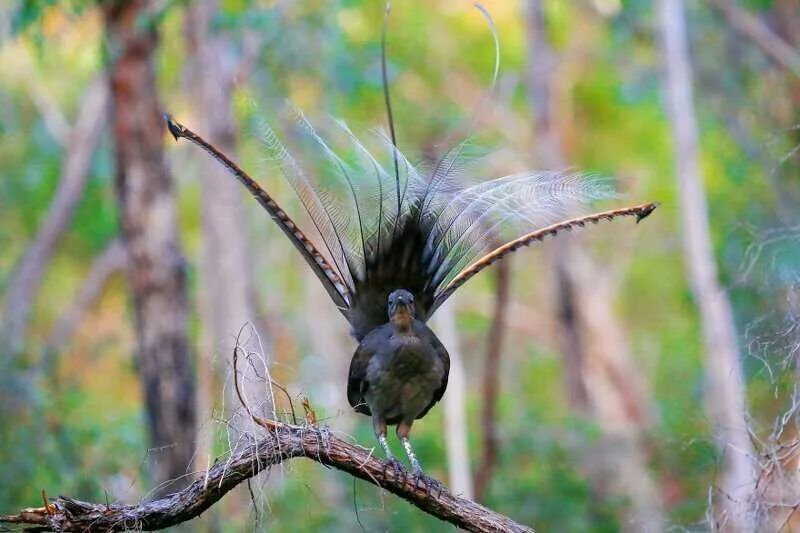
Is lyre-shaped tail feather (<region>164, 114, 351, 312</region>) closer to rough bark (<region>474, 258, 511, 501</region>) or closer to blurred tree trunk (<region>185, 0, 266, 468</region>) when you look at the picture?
rough bark (<region>474, 258, 511, 501</region>)

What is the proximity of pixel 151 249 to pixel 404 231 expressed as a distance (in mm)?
5163

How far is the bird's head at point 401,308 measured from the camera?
5.45m

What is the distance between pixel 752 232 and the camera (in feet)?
19.9

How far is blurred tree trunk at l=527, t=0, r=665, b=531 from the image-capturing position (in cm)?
1545

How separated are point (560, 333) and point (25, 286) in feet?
24.0

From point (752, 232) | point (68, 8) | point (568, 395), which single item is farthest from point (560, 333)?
point (752, 232)

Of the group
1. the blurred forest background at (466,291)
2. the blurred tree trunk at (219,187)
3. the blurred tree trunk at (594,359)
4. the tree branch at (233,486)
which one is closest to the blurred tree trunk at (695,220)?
the blurred forest background at (466,291)

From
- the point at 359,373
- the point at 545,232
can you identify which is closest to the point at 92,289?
the point at 359,373

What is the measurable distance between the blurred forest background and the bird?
293mm

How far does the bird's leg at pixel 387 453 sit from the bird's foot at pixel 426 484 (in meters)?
0.06

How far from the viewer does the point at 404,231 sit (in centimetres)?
547

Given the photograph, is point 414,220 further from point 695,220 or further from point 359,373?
point 695,220

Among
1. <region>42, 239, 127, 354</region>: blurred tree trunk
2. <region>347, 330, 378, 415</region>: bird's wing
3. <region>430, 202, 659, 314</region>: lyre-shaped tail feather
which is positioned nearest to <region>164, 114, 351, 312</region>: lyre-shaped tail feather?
<region>347, 330, 378, 415</region>: bird's wing

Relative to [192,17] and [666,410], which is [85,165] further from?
[666,410]
